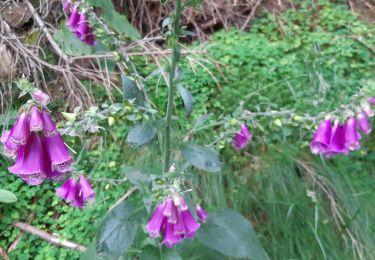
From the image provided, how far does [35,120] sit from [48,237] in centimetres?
136

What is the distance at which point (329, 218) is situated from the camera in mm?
Answer: 1952

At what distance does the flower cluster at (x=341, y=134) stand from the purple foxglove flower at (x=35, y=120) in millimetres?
862

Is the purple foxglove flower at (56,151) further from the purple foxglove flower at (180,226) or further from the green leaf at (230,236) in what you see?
the green leaf at (230,236)

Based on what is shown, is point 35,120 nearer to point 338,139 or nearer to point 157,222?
point 157,222

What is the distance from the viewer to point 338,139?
131 cm

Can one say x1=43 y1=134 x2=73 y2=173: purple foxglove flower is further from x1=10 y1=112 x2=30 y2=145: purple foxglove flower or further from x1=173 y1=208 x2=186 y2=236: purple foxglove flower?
x1=173 y1=208 x2=186 y2=236: purple foxglove flower

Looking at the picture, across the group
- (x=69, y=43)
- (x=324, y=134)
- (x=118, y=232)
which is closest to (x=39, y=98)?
(x=118, y=232)

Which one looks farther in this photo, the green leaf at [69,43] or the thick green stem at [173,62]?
the green leaf at [69,43]

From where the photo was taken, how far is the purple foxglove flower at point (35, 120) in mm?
806

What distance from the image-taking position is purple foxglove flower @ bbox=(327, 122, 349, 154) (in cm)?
131

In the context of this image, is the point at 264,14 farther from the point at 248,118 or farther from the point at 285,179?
the point at 248,118

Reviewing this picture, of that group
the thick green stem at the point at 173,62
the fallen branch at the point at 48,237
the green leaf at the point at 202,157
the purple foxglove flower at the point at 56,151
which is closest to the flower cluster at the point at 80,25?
the thick green stem at the point at 173,62

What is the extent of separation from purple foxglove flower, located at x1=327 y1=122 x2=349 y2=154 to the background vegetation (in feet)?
0.46

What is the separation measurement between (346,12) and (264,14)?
0.63 m
